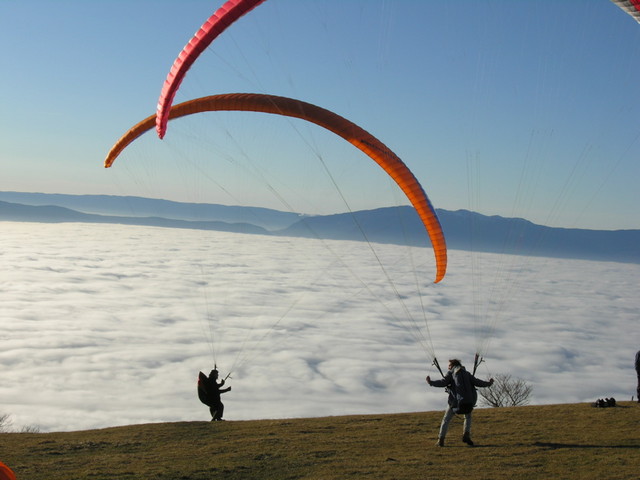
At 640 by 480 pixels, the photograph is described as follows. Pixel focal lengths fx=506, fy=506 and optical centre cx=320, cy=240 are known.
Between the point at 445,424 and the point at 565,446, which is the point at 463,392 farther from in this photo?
the point at 565,446

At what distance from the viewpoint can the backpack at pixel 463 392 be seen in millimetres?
9094

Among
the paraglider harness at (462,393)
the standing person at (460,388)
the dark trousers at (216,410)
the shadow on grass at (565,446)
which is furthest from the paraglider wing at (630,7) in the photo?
the dark trousers at (216,410)

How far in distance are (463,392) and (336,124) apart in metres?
6.85

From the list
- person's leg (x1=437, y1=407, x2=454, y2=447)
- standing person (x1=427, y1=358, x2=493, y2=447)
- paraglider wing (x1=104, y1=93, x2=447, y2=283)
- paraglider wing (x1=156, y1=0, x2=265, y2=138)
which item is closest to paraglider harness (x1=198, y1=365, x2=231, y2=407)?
person's leg (x1=437, y1=407, x2=454, y2=447)

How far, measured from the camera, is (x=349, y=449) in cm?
983

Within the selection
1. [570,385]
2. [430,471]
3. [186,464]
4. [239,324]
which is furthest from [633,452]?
[239,324]

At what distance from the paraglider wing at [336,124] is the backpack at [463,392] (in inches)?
131

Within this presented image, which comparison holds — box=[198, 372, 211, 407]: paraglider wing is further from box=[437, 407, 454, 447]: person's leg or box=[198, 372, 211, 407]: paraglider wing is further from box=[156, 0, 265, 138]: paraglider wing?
box=[156, 0, 265, 138]: paraglider wing

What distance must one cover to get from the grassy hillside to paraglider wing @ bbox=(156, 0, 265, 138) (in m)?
6.44

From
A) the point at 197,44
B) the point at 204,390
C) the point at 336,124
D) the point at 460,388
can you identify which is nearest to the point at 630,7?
the point at 460,388

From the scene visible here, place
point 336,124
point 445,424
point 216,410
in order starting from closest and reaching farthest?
point 445,424 → point 336,124 → point 216,410

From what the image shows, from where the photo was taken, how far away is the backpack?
909cm

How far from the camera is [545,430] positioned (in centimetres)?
1079

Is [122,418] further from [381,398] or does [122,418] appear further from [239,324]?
[239,324]
